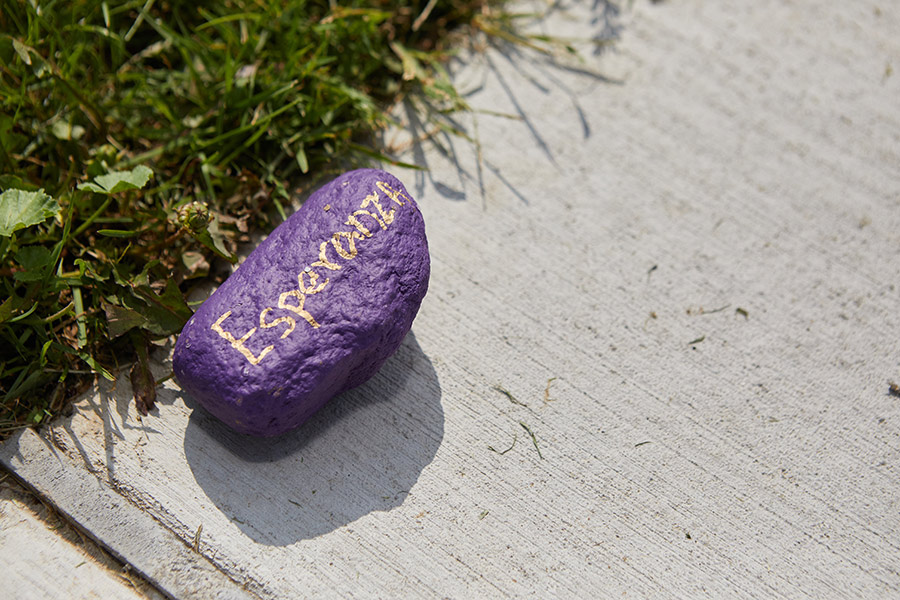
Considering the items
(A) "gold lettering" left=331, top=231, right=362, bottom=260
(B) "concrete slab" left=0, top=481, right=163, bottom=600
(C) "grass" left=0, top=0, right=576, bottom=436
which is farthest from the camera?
(C) "grass" left=0, top=0, right=576, bottom=436

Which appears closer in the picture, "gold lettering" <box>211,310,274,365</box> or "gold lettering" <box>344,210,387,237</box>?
"gold lettering" <box>211,310,274,365</box>

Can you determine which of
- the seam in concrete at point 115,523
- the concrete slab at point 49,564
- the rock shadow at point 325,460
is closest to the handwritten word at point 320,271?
the rock shadow at point 325,460

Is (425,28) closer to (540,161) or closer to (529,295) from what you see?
(540,161)

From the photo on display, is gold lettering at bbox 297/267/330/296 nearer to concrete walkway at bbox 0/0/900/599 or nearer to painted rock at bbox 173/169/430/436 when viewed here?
painted rock at bbox 173/169/430/436

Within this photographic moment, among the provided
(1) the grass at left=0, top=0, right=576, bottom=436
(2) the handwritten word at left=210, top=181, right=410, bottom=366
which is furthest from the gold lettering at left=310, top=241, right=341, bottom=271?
(1) the grass at left=0, top=0, right=576, bottom=436

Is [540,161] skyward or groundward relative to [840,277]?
skyward

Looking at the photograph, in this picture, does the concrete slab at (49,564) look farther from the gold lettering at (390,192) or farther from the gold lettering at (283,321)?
the gold lettering at (390,192)

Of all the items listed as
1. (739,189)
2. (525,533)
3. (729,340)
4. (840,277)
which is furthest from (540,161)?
(525,533)
